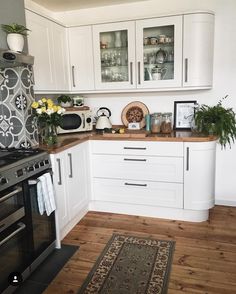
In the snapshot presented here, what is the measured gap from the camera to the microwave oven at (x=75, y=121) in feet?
10.2

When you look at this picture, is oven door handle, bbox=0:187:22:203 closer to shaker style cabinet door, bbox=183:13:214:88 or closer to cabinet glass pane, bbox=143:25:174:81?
cabinet glass pane, bbox=143:25:174:81

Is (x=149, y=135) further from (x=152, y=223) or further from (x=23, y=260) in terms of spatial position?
(x=23, y=260)

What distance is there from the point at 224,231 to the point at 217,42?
201 centimetres

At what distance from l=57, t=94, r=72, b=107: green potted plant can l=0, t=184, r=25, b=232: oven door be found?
1513 millimetres

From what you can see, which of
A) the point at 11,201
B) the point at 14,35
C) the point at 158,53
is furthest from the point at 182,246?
the point at 14,35

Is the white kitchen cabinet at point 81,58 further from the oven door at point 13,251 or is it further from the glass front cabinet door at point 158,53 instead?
the oven door at point 13,251

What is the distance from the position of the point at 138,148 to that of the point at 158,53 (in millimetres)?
1092

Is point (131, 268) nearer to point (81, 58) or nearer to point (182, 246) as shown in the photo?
point (182, 246)

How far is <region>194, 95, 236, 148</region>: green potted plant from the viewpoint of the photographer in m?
2.75

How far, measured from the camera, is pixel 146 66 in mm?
3055

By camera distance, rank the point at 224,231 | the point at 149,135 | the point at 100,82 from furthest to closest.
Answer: the point at 100,82 → the point at 149,135 → the point at 224,231

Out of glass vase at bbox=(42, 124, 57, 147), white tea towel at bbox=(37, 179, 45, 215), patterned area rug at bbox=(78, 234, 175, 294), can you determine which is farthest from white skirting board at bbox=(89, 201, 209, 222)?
white tea towel at bbox=(37, 179, 45, 215)

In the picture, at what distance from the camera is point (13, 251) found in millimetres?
1844

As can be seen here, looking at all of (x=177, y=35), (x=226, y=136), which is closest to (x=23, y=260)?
(x=226, y=136)
